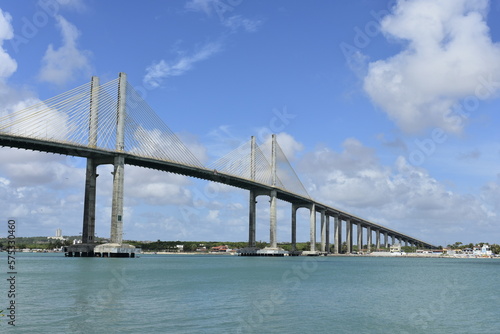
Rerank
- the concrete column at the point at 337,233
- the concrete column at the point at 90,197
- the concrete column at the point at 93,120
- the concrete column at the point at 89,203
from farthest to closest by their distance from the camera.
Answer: the concrete column at the point at 337,233 → the concrete column at the point at 89,203 → the concrete column at the point at 90,197 → the concrete column at the point at 93,120

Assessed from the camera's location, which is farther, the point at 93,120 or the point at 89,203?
the point at 89,203

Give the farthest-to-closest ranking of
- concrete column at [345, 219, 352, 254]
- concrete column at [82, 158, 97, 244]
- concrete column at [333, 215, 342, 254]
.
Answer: concrete column at [345, 219, 352, 254] → concrete column at [333, 215, 342, 254] → concrete column at [82, 158, 97, 244]

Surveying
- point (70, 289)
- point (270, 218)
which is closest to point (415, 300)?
point (70, 289)

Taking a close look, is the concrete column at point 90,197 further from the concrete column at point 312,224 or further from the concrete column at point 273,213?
the concrete column at point 312,224

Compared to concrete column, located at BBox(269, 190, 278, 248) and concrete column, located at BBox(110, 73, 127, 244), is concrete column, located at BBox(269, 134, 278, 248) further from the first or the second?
concrete column, located at BBox(110, 73, 127, 244)

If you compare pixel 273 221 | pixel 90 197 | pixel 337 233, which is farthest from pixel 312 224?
pixel 90 197

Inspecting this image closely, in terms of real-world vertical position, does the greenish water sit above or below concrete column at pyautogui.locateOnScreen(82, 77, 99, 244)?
below

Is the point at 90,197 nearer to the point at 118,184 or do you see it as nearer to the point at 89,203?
the point at 89,203

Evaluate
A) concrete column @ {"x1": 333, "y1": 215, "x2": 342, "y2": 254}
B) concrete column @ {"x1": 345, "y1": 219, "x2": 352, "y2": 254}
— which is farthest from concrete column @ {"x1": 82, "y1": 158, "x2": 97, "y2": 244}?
concrete column @ {"x1": 345, "y1": 219, "x2": 352, "y2": 254}

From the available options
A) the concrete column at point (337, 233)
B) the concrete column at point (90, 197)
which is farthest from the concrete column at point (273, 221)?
the concrete column at point (337, 233)

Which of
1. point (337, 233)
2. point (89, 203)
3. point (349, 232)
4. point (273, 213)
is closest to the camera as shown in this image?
point (89, 203)

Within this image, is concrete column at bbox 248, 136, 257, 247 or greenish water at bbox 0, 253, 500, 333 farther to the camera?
concrete column at bbox 248, 136, 257, 247

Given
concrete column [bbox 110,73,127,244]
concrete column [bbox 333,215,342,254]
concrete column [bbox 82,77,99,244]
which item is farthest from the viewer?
concrete column [bbox 333,215,342,254]

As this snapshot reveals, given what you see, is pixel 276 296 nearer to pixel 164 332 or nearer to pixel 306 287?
pixel 306 287
